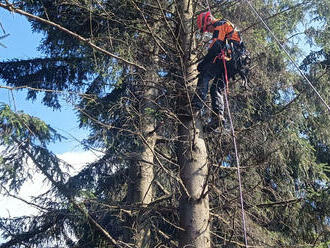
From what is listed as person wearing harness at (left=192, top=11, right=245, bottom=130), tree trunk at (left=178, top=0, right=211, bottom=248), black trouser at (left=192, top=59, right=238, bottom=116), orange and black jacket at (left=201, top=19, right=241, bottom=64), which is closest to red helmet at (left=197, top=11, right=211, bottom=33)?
person wearing harness at (left=192, top=11, right=245, bottom=130)

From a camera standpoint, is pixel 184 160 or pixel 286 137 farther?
pixel 286 137

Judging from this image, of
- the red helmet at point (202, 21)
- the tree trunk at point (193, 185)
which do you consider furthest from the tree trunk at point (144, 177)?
the red helmet at point (202, 21)

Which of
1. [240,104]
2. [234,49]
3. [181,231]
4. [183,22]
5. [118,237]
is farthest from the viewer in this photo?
[118,237]

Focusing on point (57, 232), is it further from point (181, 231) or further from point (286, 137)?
point (286, 137)

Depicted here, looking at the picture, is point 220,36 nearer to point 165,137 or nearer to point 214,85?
point 214,85

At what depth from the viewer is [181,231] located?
166 inches

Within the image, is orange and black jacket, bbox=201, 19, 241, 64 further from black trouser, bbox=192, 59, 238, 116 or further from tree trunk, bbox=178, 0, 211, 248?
tree trunk, bbox=178, 0, 211, 248

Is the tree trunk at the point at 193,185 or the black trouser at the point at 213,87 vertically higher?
the black trouser at the point at 213,87

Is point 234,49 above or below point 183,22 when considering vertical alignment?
below

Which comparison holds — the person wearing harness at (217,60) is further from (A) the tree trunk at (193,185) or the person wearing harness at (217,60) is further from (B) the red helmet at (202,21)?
(A) the tree trunk at (193,185)

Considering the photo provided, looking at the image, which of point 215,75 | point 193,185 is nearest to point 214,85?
point 215,75

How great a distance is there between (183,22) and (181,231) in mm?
2723

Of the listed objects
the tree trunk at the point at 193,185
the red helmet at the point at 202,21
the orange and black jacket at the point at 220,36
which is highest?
the red helmet at the point at 202,21

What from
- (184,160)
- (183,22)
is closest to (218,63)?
(183,22)
